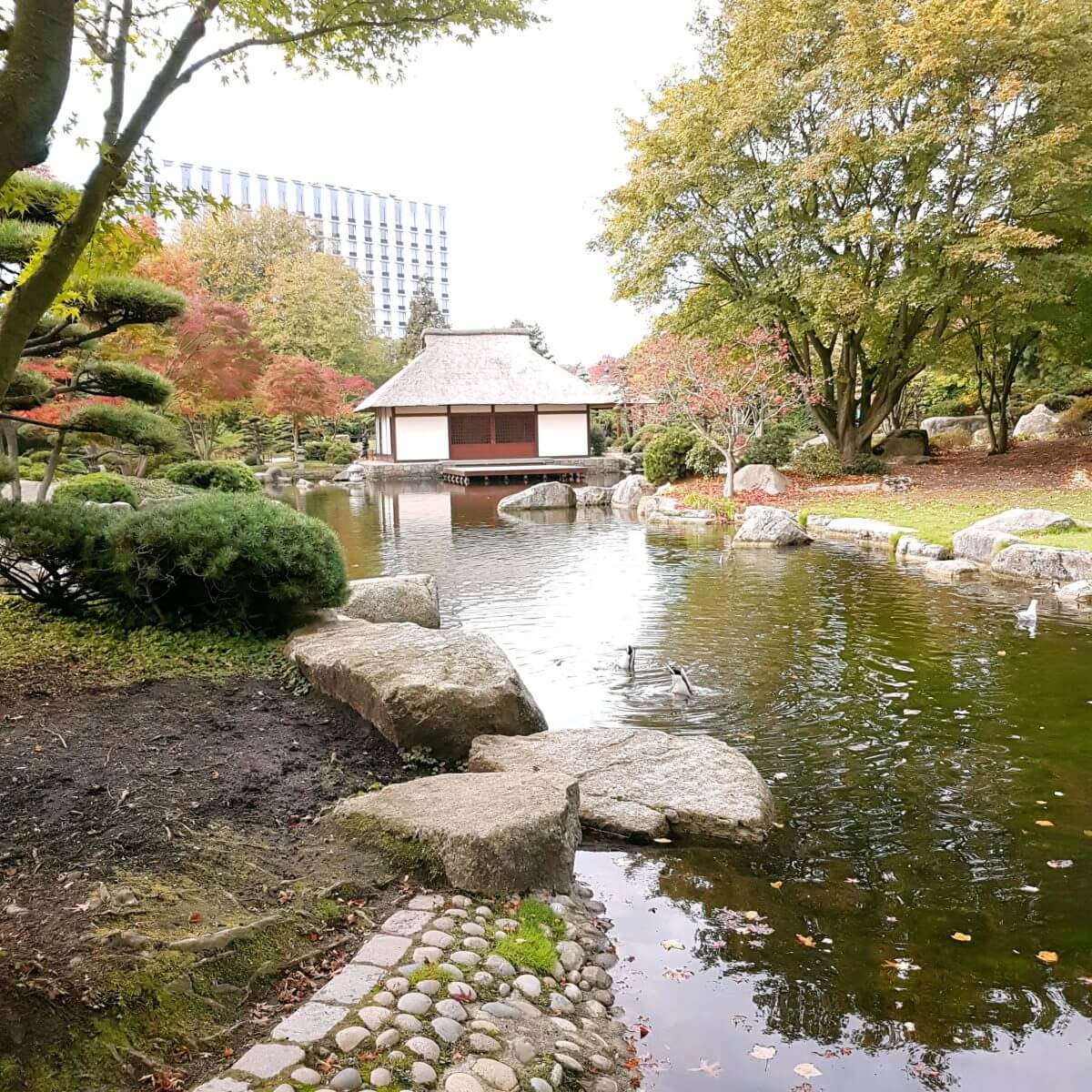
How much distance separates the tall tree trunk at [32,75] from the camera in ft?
8.54

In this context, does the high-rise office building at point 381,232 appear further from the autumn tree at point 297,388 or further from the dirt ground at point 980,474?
the dirt ground at point 980,474

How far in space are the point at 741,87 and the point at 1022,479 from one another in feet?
32.5

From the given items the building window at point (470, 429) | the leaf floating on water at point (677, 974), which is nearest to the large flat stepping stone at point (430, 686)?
the leaf floating on water at point (677, 974)

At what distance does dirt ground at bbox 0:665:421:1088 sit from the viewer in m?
2.46

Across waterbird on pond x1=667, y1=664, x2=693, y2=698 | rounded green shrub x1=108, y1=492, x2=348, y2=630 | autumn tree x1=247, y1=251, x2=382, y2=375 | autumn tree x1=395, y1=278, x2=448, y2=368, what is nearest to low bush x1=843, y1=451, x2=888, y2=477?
waterbird on pond x1=667, y1=664, x2=693, y2=698

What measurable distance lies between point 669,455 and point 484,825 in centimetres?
1931

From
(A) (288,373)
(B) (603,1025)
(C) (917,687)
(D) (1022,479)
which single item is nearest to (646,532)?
(D) (1022,479)

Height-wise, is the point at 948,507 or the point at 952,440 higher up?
the point at 952,440

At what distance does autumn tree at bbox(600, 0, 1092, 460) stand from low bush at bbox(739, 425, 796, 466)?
4.22ft

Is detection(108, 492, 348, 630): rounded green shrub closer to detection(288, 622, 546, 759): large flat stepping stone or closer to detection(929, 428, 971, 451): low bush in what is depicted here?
detection(288, 622, 546, 759): large flat stepping stone

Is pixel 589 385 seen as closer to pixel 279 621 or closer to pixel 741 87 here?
pixel 741 87

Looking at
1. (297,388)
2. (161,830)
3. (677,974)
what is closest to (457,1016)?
(677,974)

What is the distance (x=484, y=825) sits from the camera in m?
3.23

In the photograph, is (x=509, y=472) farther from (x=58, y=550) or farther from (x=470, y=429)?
(x=58, y=550)
